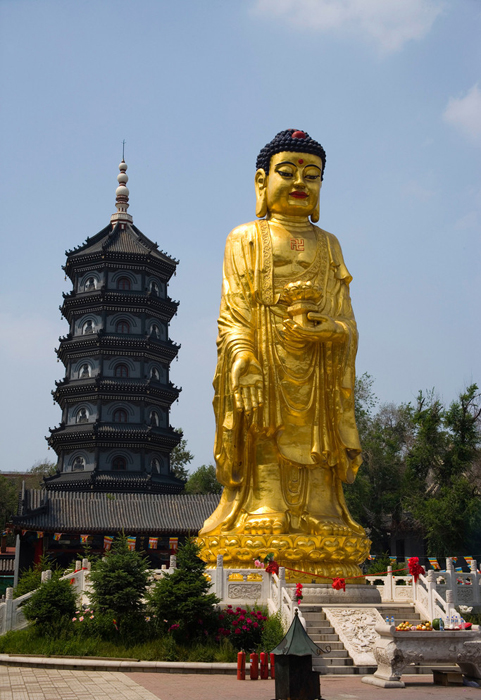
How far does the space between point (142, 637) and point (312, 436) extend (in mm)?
4337

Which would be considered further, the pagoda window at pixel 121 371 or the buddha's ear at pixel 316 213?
the pagoda window at pixel 121 371

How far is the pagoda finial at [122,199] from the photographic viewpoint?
33.4 metres

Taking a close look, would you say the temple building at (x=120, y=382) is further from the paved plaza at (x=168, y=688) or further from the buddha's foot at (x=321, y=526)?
the paved plaza at (x=168, y=688)

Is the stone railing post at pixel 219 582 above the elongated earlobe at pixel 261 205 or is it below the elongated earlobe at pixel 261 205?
below

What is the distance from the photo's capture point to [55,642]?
35.3ft

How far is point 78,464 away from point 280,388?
58.7 feet

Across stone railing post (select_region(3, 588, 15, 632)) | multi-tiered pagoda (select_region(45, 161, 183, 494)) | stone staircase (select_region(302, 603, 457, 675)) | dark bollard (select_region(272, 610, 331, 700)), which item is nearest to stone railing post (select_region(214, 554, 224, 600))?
stone staircase (select_region(302, 603, 457, 675))

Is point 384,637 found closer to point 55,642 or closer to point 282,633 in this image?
point 282,633

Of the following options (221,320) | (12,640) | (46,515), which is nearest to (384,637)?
(12,640)

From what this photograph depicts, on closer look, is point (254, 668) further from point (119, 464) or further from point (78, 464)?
point (78, 464)

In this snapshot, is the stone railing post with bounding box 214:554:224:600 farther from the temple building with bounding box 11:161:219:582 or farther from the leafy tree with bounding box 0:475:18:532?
the leafy tree with bounding box 0:475:18:532

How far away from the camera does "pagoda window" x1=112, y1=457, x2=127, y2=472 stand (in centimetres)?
2958

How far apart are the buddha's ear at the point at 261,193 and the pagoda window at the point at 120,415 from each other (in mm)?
16690

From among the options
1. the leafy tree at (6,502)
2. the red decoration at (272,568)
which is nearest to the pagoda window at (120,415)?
the leafy tree at (6,502)
